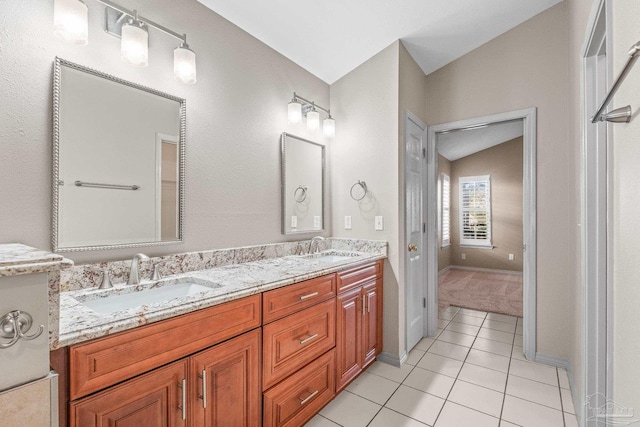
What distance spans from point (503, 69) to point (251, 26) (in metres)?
2.28

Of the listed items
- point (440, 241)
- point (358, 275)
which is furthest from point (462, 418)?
point (440, 241)

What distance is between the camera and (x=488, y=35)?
278 centimetres

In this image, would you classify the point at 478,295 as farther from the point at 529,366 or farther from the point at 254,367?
the point at 254,367

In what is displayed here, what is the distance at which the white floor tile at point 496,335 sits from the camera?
A: 301 cm

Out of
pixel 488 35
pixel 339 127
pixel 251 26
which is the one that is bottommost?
pixel 339 127

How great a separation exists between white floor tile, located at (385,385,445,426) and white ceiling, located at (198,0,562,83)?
8.82 ft

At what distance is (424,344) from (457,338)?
0.40 m

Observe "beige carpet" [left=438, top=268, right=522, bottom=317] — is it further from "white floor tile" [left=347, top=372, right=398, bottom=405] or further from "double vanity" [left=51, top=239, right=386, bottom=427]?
"double vanity" [left=51, top=239, right=386, bottom=427]

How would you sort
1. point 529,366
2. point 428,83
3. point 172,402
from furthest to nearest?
1. point 428,83
2. point 529,366
3. point 172,402

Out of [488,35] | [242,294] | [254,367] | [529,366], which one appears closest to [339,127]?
[488,35]

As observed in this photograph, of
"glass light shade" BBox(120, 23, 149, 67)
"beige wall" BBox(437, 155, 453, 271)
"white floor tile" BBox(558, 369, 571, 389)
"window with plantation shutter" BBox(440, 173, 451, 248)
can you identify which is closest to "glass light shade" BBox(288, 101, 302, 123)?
"glass light shade" BBox(120, 23, 149, 67)

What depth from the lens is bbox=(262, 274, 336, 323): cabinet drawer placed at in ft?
4.99

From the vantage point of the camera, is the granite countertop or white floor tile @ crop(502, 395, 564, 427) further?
white floor tile @ crop(502, 395, 564, 427)

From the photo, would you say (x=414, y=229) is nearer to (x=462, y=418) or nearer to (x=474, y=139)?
(x=462, y=418)
